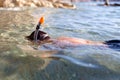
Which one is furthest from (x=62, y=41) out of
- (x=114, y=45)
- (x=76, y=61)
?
(x=76, y=61)

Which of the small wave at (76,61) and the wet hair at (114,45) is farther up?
the small wave at (76,61)

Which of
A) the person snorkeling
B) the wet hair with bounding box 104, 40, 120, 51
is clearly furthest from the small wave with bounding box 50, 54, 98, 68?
the wet hair with bounding box 104, 40, 120, 51

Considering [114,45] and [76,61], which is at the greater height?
[76,61]

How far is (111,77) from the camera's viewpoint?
11.3 ft

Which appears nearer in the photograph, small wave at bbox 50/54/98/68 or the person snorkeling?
small wave at bbox 50/54/98/68

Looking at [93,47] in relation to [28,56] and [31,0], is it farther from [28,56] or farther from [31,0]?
[31,0]

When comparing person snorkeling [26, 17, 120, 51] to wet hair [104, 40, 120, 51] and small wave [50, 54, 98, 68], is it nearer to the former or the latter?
wet hair [104, 40, 120, 51]

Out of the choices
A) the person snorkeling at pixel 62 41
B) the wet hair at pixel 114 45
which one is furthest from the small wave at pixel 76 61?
the wet hair at pixel 114 45

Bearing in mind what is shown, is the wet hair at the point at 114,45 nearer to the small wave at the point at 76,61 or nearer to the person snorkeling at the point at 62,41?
the person snorkeling at the point at 62,41

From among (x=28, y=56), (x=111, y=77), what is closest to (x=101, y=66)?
(x=111, y=77)

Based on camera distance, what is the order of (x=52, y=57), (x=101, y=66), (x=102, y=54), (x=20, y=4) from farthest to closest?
(x=20, y=4) < (x=102, y=54) < (x=52, y=57) < (x=101, y=66)

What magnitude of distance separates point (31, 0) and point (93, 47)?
2035 centimetres

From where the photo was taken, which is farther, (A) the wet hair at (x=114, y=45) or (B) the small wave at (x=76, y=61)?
(A) the wet hair at (x=114, y=45)

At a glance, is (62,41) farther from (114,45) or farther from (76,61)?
(76,61)
